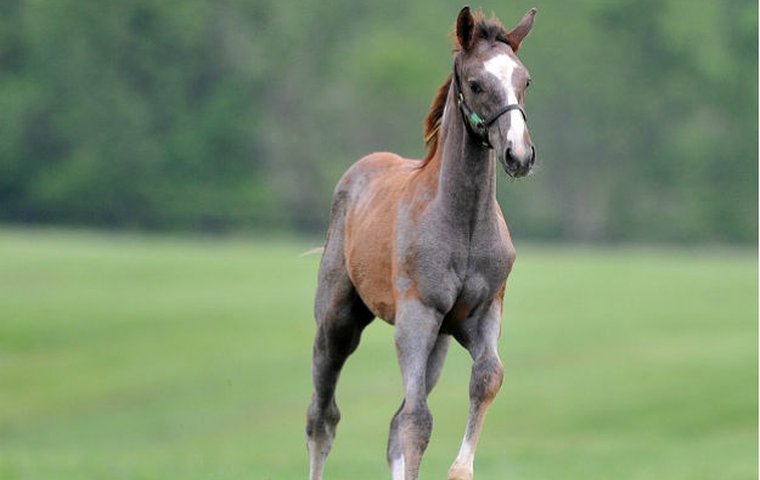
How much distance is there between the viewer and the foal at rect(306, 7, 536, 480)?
8133 mm

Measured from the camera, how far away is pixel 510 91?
26.2 feet

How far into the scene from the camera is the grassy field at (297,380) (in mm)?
19016

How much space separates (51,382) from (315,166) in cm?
5331

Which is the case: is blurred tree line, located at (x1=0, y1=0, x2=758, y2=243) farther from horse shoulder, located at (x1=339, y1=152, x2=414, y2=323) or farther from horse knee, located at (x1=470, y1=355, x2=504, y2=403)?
horse knee, located at (x1=470, y1=355, x2=504, y2=403)

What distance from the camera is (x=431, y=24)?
297 ft

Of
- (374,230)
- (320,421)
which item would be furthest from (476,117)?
(320,421)

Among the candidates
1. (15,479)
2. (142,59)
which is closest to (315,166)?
(142,59)

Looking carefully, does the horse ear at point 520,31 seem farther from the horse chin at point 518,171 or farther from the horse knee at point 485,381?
the horse knee at point 485,381

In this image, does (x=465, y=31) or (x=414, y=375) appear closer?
(x=465, y=31)

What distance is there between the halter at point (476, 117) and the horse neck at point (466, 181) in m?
0.07

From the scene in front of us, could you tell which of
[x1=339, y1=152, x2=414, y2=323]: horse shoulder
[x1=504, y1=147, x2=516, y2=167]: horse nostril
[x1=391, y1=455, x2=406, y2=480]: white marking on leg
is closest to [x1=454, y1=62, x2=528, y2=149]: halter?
[x1=504, y1=147, x2=516, y2=167]: horse nostril

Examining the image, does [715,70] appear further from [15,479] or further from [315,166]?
[15,479]

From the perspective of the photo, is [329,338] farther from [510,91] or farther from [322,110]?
[322,110]

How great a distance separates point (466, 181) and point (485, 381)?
0.99m
